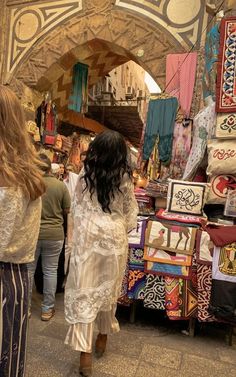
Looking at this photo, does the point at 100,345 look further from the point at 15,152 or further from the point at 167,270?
the point at 15,152

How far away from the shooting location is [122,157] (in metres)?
2.23

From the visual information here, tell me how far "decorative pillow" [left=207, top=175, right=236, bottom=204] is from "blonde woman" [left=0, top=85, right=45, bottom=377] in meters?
2.60

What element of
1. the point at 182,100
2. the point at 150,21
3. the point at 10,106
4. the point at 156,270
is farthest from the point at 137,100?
the point at 10,106

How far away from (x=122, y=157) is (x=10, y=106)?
45.6 inches

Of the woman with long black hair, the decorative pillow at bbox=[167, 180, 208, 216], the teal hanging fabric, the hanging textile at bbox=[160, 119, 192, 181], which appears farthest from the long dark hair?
the teal hanging fabric

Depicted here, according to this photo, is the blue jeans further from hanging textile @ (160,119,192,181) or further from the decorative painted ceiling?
the decorative painted ceiling

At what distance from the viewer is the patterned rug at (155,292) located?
298cm

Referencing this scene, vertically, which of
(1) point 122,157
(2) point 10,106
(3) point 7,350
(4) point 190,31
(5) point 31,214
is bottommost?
(3) point 7,350

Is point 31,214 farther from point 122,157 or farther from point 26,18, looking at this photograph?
point 26,18

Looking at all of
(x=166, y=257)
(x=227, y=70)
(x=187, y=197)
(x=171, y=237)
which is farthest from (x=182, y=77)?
(x=166, y=257)

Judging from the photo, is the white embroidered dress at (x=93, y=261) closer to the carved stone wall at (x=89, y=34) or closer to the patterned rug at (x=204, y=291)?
the patterned rug at (x=204, y=291)

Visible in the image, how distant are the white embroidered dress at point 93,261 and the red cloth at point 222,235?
97 centimetres

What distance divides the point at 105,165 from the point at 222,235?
1.28m

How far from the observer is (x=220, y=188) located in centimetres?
350
